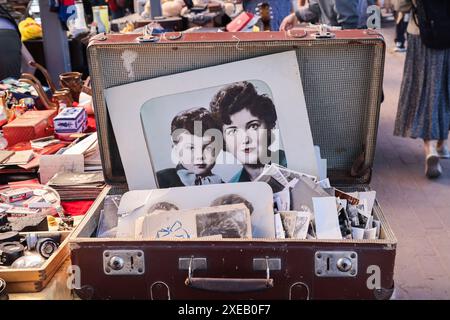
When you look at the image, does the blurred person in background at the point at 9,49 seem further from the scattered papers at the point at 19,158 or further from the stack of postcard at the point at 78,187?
the stack of postcard at the point at 78,187

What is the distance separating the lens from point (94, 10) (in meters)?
6.74

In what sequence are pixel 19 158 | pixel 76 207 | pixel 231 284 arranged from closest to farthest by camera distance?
1. pixel 231 284
2. pixel 76 207
3. pixel 19 158

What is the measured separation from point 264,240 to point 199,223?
0.19m

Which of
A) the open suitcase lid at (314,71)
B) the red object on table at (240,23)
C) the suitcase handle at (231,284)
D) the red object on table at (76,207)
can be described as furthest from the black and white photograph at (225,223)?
the red object on table at (240,23)

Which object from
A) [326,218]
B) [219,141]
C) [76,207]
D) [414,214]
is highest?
[219,141]

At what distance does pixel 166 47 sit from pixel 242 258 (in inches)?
25.0

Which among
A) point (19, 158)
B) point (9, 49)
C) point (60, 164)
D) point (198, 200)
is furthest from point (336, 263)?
point (9, 49)

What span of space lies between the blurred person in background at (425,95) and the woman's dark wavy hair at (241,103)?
98.8 inches

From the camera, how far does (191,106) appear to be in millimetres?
1585

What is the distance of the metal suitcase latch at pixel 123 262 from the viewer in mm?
1232

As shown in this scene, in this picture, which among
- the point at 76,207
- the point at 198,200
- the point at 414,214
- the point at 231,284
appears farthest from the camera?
the point at 414,214

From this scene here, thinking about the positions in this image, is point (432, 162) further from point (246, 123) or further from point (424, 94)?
point (246, 123)

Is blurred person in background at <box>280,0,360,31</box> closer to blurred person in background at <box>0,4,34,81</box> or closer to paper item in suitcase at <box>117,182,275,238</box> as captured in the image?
blurred person in background at <box>0,4,34,81</box>

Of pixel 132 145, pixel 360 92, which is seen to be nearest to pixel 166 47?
pixel 132 145
